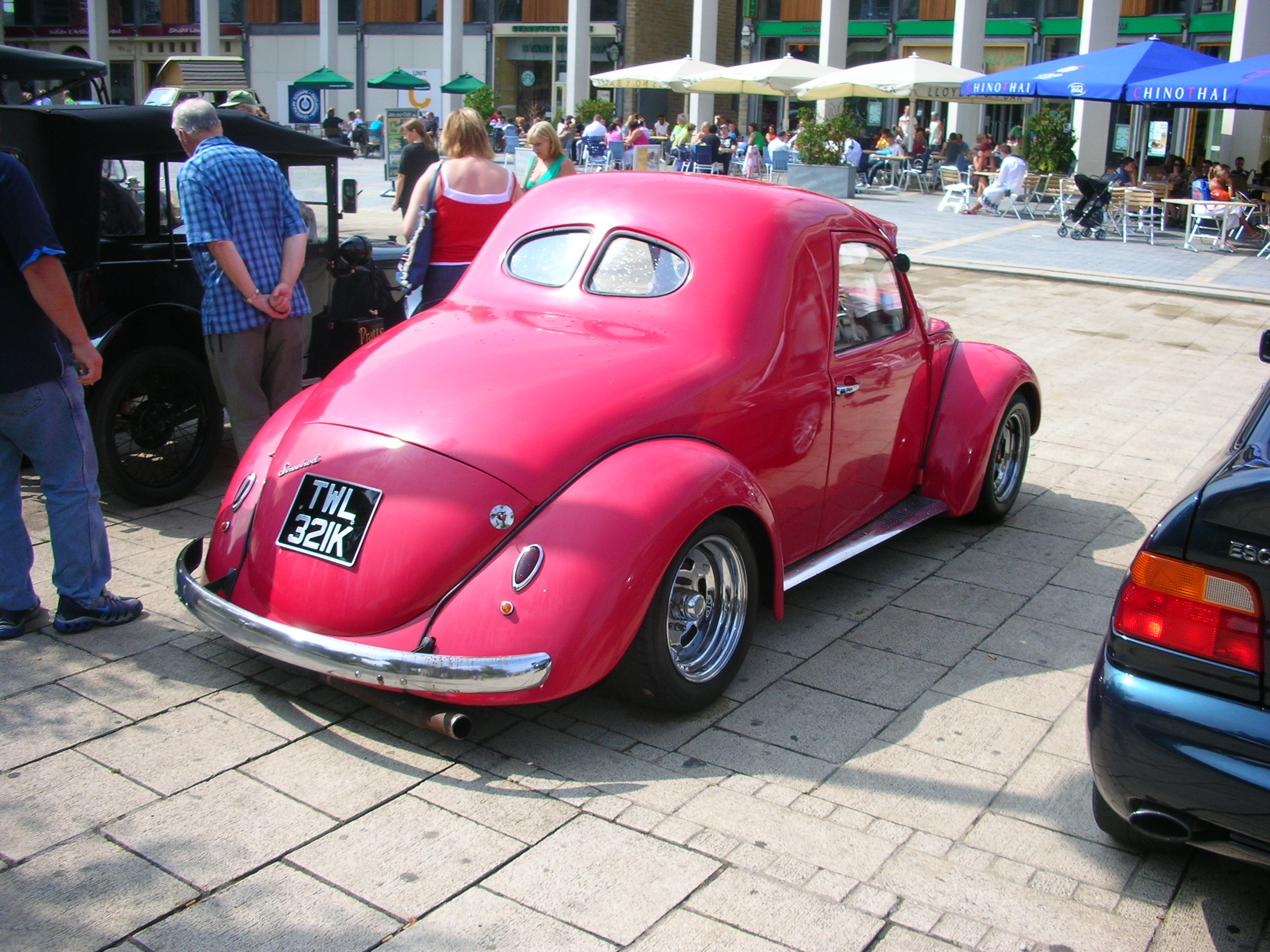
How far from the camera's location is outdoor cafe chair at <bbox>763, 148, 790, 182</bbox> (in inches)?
1002

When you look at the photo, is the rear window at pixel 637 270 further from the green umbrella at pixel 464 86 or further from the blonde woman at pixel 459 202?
the green umbrella at pixel 464 86

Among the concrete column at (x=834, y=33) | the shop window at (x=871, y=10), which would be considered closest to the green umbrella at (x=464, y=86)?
the concrete column at (x=834, y=33)

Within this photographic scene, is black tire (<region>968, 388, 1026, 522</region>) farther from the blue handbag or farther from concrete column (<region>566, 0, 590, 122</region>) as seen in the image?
concrete column (<region>566, 0, 590, 122</region>)

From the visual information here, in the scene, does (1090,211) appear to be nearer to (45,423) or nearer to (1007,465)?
(1007,465)

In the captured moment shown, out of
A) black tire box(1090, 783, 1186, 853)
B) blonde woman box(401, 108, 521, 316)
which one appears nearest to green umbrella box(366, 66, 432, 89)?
blonde woman box(401, 108, 521, 316)

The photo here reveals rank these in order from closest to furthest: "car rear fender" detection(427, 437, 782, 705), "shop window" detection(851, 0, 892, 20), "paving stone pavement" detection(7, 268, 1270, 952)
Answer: "paving stone pavement" detection(7, 268, 1270, 952)
"car rear fender" detection(427, 437, 782, 705)
"shop window" detection(851, 0, 892, 20)

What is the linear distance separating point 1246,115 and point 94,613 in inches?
977

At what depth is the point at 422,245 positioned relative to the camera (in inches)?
250

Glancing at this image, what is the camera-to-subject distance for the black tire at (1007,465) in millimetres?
5758

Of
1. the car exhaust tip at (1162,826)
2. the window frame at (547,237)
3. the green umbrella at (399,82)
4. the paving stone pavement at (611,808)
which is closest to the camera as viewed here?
the car exhaust tip at (1162,826)

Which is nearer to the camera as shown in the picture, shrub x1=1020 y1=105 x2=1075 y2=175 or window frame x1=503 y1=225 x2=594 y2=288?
window frame x1=503 y1=225 x2=594 y2=288

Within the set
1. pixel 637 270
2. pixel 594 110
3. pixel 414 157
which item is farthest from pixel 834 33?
pixel 637 270

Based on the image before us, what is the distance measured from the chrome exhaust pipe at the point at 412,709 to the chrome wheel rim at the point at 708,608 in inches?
30.1

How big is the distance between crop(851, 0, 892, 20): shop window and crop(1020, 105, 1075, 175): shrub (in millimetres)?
17897
